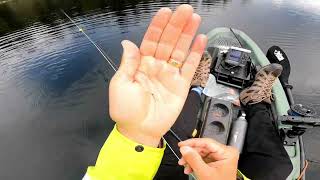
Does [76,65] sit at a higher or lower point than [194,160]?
lower

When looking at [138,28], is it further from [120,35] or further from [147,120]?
[147,120]

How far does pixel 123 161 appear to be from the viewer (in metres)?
2.22

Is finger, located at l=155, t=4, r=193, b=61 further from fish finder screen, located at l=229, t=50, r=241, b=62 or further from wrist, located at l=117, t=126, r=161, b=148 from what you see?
fish finder screen, located at l=229, t=50, r=241, b=62

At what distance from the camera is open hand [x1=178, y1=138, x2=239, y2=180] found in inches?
72.4

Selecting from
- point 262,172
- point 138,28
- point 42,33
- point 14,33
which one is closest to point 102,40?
point 138,28

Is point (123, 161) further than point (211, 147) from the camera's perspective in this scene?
Yes

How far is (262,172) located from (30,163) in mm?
5873

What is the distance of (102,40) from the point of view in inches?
494

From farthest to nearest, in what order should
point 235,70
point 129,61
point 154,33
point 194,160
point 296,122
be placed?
point 235,70 < point 296,122 < point 154,33 < point 129,61 < point 194,160

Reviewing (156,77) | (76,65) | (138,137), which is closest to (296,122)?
(156,77)

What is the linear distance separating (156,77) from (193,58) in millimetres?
377

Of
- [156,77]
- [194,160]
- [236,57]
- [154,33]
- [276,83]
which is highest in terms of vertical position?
[154,33]

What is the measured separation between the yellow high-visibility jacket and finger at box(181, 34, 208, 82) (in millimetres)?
720

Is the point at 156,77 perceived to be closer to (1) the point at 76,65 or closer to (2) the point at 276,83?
(2) the point at 276,83
